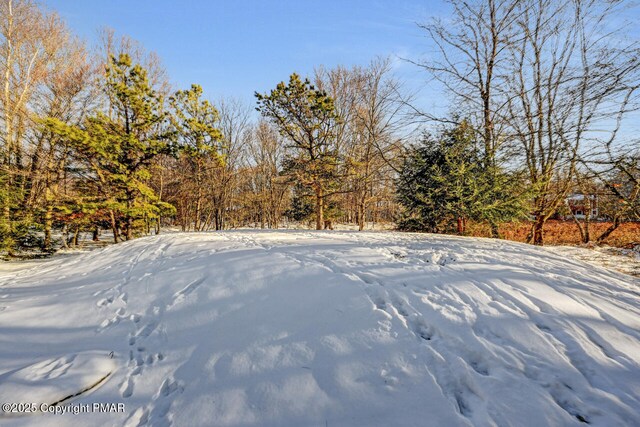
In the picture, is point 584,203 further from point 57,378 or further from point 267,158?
point 267,158

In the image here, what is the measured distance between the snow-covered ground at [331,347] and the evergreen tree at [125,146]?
735 centimetres

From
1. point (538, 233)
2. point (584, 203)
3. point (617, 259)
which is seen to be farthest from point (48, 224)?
point (584, 203)

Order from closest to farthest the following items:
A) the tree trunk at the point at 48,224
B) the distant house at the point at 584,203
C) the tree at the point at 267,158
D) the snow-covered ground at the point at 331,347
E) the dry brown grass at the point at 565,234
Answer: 1. the snow-covered ground at the point at 331,347
2. the dry brown grass at the point at 565,234
3. the distant house at the point at 584,203
4. the tree trunk at the point at 48,224
5. the tree at the point at 267,158

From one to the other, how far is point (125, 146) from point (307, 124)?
834 centimetres

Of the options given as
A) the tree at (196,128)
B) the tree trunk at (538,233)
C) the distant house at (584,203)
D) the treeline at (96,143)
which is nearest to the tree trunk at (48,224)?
the treeline at (96,143)

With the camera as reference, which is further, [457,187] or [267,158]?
[267,158]

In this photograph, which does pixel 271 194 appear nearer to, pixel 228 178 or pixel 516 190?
pixel 228 178

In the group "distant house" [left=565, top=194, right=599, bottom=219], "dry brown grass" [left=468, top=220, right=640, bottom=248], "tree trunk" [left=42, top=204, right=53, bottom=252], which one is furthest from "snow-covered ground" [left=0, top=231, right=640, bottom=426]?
"tree trunk" [left=42, top=204, right=53, bottom=252]

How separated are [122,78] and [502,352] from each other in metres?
15.8

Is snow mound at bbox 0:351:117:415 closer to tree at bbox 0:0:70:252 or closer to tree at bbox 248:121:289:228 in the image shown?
tree at bbox 0:0:70:252

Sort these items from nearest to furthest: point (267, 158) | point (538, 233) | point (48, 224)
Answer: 1. point (538, 233)
2. point (48, 224)
3. point (267, 158)

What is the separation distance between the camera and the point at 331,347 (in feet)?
7.71

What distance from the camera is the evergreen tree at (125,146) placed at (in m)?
9.89

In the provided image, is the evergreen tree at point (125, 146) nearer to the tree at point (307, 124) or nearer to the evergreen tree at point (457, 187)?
the tree at point (307, 124)
